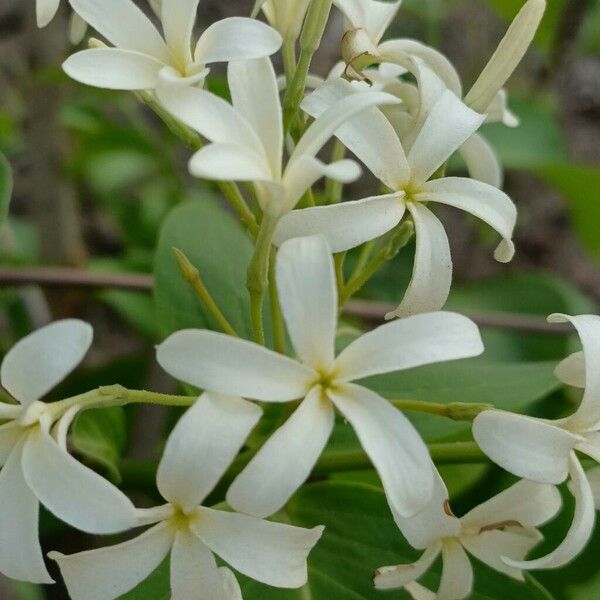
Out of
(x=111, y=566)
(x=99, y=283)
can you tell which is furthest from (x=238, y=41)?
(x=99, y=283)

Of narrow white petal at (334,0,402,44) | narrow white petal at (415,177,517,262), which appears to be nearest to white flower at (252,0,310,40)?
narrow white petal at (334,0,402,44)

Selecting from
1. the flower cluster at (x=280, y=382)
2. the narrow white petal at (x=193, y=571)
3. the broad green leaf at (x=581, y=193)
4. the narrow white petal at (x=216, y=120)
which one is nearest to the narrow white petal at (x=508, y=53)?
the flower cluster at (x=280, y=382)

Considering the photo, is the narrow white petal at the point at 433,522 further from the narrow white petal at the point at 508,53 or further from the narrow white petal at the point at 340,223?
the narrow white petal at the point at 508,53

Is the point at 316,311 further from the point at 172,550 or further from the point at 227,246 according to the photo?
the point at 227,246

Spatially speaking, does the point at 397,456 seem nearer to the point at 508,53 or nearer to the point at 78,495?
the point at 78,495

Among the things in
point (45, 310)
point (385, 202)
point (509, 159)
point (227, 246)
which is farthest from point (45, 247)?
point (385, 202)

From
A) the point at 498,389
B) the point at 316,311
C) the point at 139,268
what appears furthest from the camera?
the point at 139,268
